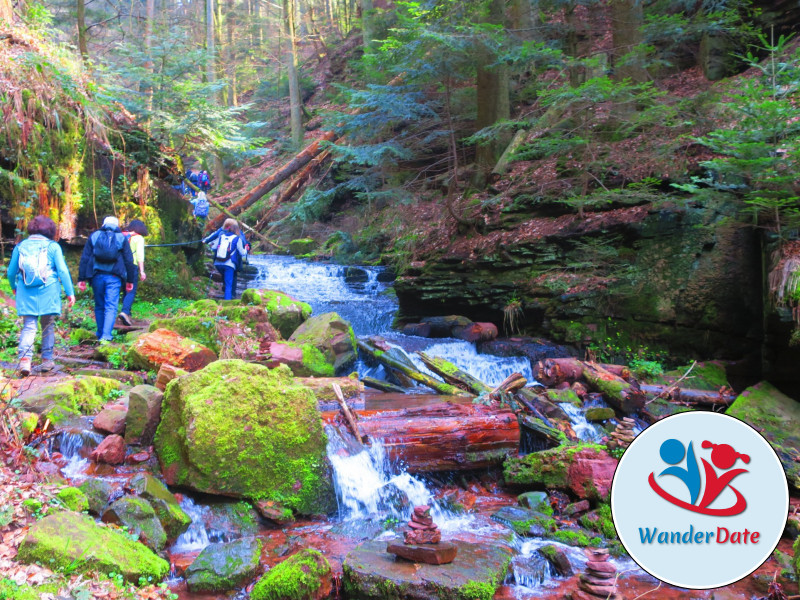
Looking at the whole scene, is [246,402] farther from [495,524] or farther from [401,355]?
[401,355]

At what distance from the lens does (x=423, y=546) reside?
150 inches

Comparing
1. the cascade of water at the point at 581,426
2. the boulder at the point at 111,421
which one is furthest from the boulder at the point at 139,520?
the cascade of water at the point at 581,426

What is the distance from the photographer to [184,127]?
1225cm

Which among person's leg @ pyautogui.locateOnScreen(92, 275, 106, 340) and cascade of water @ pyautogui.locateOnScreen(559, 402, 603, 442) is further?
person's leg @ pyautogui.locateOnScreen(92, 275, 106, 340)

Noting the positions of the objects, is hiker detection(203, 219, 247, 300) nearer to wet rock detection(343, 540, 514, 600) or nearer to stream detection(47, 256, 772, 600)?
stream detection(47, 256, 772, 600)

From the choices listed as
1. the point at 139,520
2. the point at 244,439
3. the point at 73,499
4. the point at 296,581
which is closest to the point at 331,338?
the point at 244,439

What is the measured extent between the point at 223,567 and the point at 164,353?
4.18 meters

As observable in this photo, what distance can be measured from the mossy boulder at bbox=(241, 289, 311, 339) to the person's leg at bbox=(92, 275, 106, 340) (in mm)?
2460

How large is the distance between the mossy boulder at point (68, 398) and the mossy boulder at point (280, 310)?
3.78m

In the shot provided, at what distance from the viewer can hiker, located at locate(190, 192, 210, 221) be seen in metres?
13.4

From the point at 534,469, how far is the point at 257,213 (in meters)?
20.0

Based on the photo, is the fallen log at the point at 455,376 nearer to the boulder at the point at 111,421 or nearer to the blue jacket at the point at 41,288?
the boulder at the point at 111,421

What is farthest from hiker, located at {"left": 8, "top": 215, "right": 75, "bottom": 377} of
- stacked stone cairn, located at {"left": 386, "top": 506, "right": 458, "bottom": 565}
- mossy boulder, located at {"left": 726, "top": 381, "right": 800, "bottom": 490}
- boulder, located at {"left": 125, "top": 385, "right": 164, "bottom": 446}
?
mossy boulder, located at {"left": 726, "top": 381, "right": 800, "bottom": 490}

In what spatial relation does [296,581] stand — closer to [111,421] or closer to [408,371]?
[111,421]
